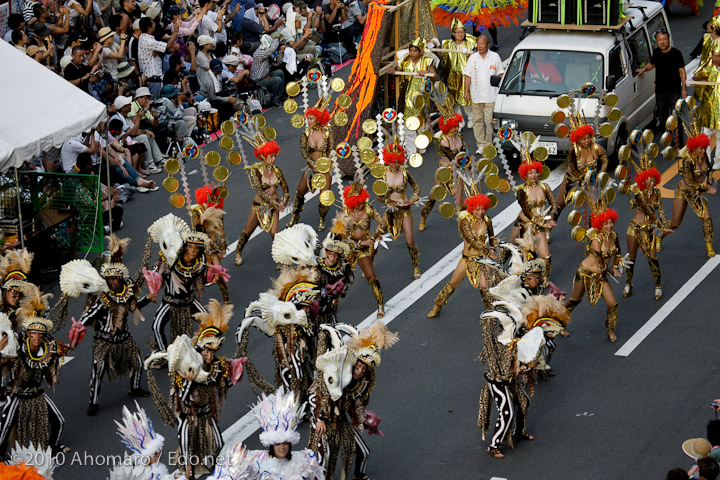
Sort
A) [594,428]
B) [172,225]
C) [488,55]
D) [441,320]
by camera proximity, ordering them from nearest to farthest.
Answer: [594,428], [172,225], [441,320], [488,55]

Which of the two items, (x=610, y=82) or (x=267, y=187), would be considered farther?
(x=610, y=82)

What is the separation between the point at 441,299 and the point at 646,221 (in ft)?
8.37

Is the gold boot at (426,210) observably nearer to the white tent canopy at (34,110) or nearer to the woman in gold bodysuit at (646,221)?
the woman in gold bodysuit at (646,221)

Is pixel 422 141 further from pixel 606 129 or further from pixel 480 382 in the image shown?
pixel 480 382

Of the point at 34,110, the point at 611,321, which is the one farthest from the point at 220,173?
the point at 611,321

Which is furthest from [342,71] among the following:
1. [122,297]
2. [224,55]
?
[122,297]

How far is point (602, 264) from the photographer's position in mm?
13992

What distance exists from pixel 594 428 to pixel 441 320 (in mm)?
2882

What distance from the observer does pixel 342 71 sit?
76.8 feet

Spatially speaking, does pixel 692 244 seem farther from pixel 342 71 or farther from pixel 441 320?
pixel 342 71

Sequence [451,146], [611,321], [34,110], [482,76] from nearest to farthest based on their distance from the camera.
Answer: [611,321], [34,110], [451,146], [482,76]

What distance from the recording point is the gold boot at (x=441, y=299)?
14750 mm

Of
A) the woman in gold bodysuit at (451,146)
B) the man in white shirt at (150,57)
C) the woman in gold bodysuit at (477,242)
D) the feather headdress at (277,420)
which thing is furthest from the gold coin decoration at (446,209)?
the man in white shirt at (150,57)

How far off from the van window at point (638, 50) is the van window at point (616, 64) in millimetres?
305
